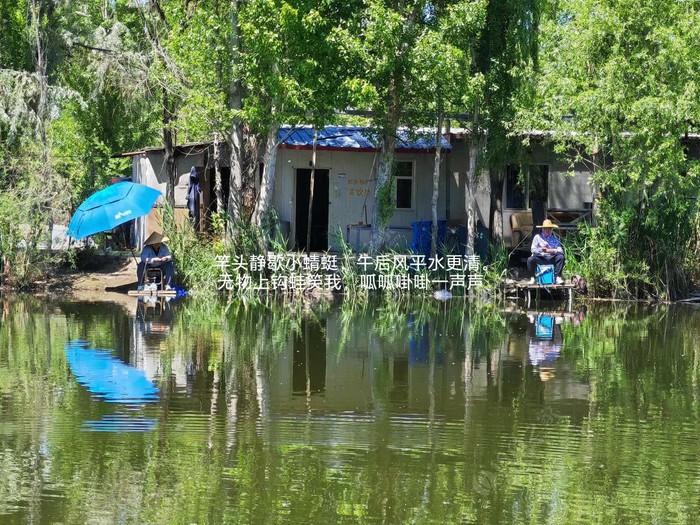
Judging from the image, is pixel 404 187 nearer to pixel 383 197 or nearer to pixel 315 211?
pixel 315 211

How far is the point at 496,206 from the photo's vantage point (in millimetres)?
24141

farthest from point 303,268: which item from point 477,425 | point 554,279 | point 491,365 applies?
point 477,425

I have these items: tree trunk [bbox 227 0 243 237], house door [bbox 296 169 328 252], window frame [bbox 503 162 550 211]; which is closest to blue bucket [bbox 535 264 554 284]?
window frame [bbox 503 162 550 211]

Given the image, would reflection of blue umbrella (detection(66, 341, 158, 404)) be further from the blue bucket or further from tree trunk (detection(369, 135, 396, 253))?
the blue bucket

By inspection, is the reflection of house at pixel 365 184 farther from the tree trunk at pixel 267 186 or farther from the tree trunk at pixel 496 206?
the tree trunk at pixel 267 186

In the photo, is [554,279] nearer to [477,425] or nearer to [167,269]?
[167,269]

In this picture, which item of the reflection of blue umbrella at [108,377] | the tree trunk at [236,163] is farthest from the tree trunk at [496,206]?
the reflection of blue umbrella at [108,377]

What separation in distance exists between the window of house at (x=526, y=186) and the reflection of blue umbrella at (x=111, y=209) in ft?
27.5

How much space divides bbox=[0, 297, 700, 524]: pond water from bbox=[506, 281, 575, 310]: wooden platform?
395 centimetres

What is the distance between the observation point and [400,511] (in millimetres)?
7059

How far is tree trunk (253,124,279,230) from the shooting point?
70.1 ft

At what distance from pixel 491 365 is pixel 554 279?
317 inches

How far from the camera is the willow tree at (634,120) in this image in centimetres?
1919

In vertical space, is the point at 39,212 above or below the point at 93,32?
below
